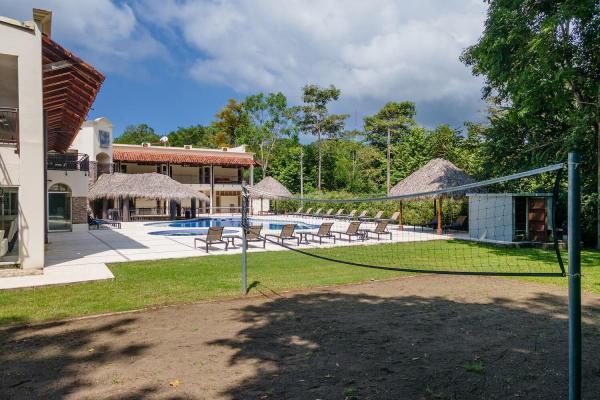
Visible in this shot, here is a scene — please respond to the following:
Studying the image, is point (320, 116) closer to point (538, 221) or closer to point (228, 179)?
point (228, 179)

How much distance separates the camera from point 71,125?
1792 centimetres

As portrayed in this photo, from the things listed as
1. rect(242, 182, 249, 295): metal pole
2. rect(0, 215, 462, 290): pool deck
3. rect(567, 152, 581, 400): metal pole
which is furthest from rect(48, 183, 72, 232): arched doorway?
rect(567, 152, 581, 400): metal pole

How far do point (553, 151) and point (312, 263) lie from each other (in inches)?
432

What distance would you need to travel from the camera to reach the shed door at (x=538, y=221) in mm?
15477

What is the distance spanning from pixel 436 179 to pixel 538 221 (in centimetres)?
657

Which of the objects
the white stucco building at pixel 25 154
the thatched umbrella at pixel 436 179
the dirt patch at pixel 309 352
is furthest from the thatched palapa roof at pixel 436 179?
the white stucco building at pixel 25 154

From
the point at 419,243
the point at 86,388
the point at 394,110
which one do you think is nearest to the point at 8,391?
the point at 86,388

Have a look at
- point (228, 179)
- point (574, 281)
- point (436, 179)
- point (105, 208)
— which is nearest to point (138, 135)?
point (228, 179)

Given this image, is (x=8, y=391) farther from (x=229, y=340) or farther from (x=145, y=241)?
(x=145, y=241)

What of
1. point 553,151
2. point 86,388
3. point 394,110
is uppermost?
point 394,110

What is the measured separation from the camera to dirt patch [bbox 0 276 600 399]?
3.75 m

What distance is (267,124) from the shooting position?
50.4 m

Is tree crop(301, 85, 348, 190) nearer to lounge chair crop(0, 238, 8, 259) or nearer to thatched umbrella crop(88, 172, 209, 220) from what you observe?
thatched umbrella crop(88, 172, 209, 220)

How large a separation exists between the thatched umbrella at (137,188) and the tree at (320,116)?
19.1m
